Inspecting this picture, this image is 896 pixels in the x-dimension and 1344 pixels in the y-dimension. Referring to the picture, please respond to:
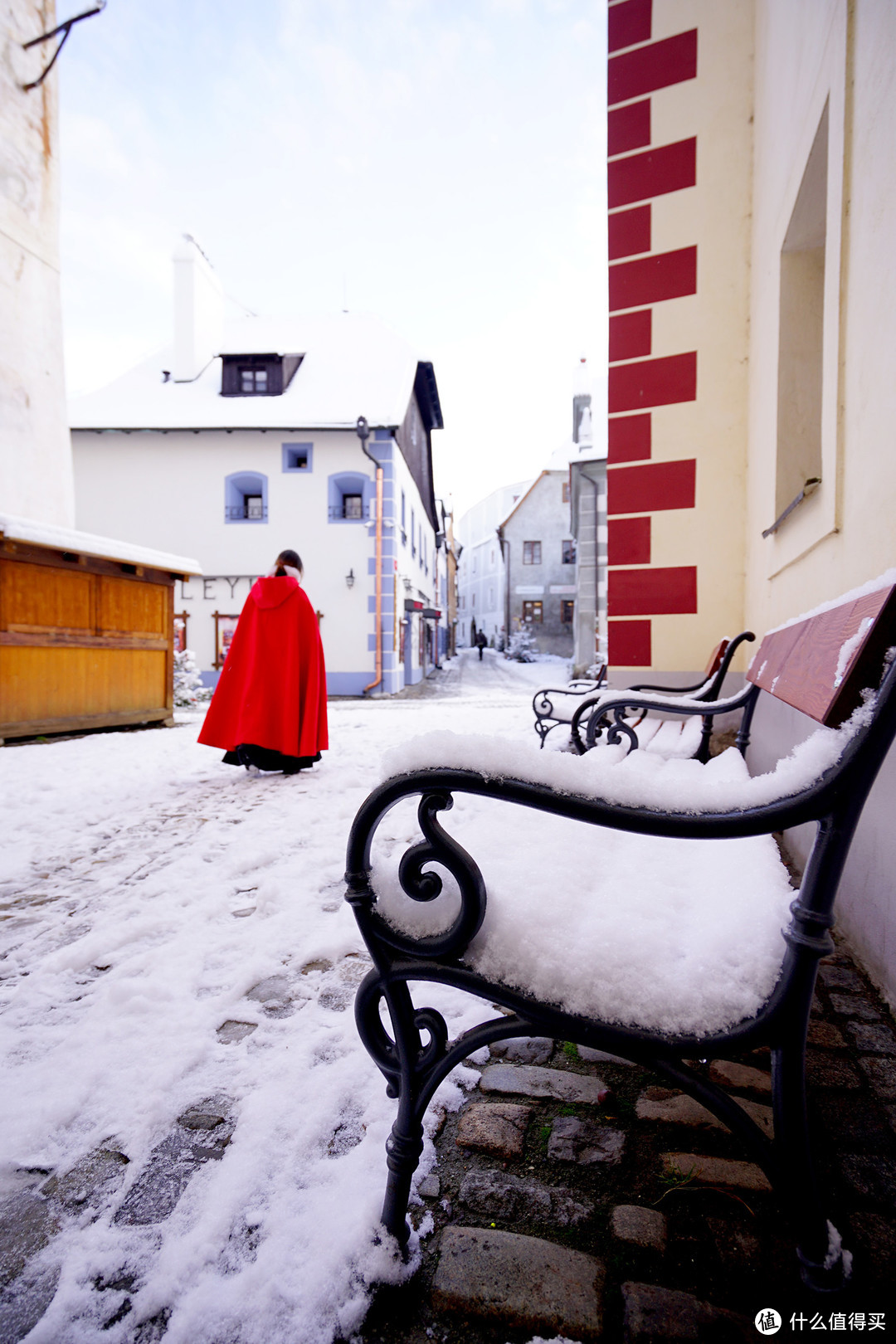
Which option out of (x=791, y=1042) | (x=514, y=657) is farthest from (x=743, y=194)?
(x=514, y=657)

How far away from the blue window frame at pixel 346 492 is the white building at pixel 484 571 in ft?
81.8

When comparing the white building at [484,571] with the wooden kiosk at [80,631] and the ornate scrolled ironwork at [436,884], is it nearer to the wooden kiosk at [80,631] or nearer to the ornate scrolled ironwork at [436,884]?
the wooden kiosk at [80,631]

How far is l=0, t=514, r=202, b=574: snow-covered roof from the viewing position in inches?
227

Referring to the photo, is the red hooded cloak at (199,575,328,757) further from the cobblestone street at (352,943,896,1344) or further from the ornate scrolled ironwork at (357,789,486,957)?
the ornate scrolled ironwork at (357,789,486,957)

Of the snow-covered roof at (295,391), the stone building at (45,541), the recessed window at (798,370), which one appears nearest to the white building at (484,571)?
the snow-covered roof at (295,391)

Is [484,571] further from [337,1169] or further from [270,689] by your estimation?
[337,1169]

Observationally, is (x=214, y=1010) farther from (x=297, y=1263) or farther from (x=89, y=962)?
(x=297, y=1263)

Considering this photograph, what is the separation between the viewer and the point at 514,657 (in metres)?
34.0

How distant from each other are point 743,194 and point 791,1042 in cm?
483

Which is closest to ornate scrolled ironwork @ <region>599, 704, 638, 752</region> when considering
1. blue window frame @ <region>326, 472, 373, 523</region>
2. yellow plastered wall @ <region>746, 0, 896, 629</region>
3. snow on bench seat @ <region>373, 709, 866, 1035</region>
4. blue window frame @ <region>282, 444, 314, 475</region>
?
yellow plastered wall @ <region>746, 0, 896, 629</region>

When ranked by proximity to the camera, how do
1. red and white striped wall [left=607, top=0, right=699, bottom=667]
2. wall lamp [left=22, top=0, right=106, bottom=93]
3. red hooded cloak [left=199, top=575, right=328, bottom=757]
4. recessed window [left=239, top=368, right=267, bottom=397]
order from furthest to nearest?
1. recessed window [left=239, top=368, right=267, bottom=397]
2. wall lamp [left=22, top=0, right=106, bottom=93]
3. red hooded cloak [left=199, top=575, right=328, bottom=757]
4. red and white striped wall [left=607, top=0, right=699, bottom=667]

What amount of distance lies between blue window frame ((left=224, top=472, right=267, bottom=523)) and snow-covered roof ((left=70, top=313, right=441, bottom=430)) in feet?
3.77

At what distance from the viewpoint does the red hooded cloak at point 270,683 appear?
4750 millimetres

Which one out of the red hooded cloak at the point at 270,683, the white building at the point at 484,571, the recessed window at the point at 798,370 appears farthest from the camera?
the white building at the point at 484,571
